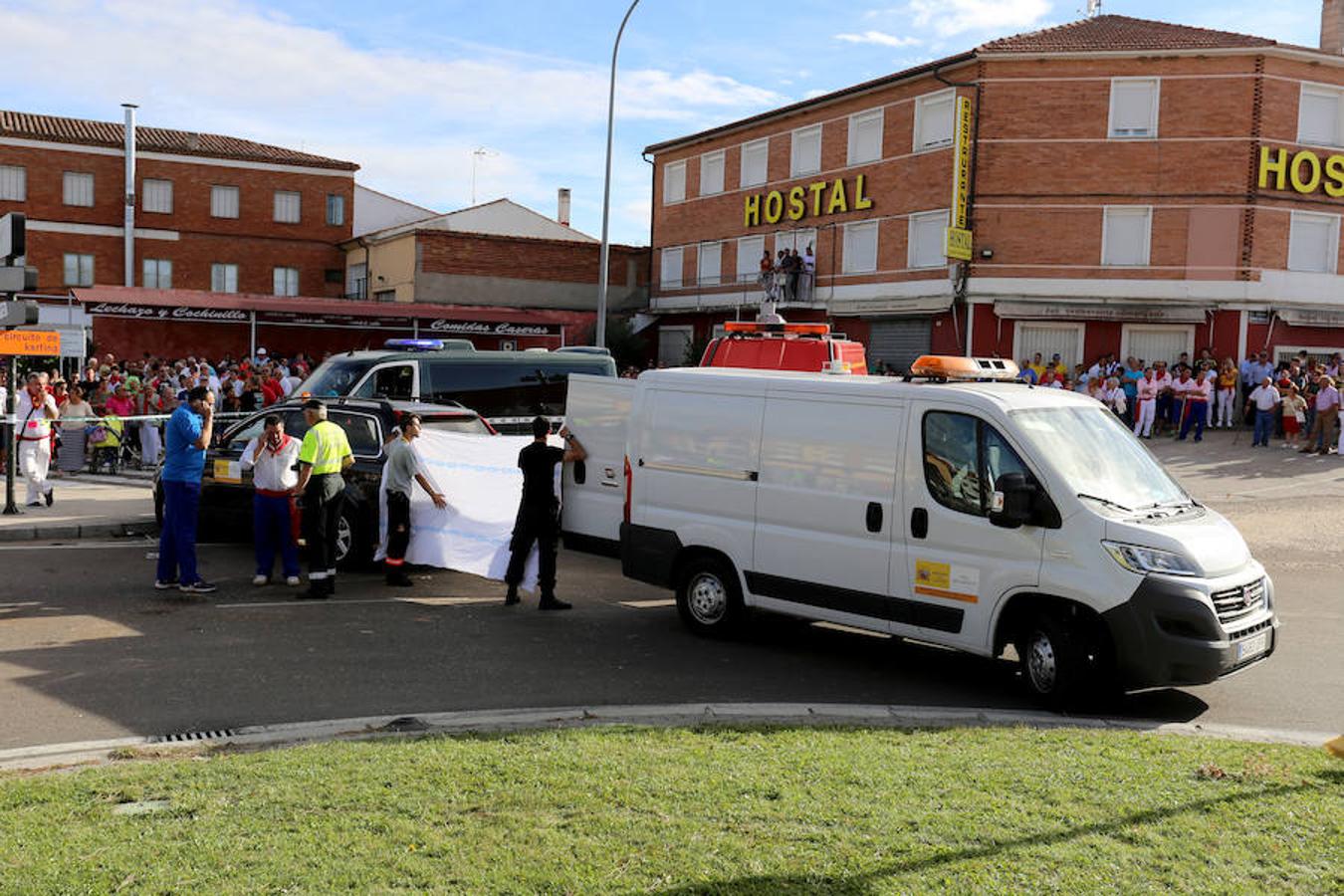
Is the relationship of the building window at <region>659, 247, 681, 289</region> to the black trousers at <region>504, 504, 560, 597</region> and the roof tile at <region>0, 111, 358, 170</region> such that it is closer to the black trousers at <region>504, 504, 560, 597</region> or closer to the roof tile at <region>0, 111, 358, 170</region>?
the roof tile at <region>0, 111, 358, 170</region>

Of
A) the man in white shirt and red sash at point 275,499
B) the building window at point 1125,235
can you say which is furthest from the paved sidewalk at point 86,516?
the building window at point 1125,235

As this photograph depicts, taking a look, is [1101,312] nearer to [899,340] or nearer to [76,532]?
[899,340]

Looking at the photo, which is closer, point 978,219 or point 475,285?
point 978,219

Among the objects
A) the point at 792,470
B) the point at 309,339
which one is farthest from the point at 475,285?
the point at 792,470

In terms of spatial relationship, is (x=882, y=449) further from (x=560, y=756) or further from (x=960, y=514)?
(x=560, y=756)

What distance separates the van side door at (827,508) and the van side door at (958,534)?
0.18 m

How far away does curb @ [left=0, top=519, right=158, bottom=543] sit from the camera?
13750 mm

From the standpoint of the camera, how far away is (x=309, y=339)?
3950 cm

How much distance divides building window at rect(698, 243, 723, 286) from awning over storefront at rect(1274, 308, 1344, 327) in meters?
18.1

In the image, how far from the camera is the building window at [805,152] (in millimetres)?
37969

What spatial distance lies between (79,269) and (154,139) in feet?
21.5

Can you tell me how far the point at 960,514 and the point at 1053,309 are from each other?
25.3 m

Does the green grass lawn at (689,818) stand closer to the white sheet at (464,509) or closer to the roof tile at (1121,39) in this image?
the white sheet at (464,509)

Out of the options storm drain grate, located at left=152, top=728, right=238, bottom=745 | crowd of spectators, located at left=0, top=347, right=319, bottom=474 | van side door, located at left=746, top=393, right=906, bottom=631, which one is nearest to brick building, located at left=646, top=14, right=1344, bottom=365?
crowd of spectators, located at left=0, top=347, right=319, bottom=474
